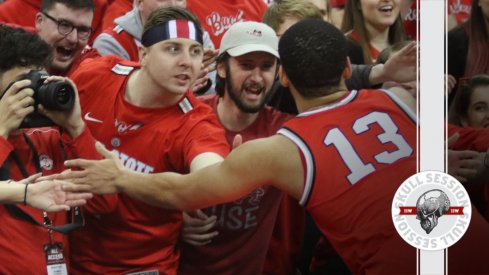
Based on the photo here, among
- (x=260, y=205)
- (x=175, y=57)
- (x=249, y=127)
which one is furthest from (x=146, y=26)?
(x=260, y=205)

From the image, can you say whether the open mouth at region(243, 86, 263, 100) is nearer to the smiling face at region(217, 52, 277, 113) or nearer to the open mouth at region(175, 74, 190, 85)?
the smiling face at region(217, 52, 277, 113)

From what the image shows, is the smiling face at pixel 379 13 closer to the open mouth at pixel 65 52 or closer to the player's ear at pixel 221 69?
the player's ear at pixel 221 69

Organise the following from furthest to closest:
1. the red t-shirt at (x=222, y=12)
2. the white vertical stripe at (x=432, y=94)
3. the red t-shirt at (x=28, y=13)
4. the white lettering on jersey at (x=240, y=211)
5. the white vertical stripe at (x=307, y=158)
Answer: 1. the red t-shirt at (x=28, y=13)
2. the red t-shirt at (x=222, y=12)
3. the white lettering on jersey at (x=240, y=211)
4. the white vertical stripe at (x=307, y=158)
5. the white vertical stripe at (x=432, y=94)

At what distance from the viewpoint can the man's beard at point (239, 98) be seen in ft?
7.94

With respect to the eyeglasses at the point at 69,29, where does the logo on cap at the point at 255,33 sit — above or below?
below

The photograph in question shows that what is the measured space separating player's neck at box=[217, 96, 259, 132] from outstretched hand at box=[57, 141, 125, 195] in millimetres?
304

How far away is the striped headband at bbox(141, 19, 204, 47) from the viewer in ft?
7.96

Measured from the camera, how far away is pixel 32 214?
2.40 m

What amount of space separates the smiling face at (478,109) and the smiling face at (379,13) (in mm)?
272

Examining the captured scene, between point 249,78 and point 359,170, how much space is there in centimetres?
39

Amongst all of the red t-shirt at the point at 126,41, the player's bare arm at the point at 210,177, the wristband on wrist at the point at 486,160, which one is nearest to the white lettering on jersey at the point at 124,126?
the player's bare arm at the point at 210,177

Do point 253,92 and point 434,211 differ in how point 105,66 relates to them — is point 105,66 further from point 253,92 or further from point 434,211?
point 434,211

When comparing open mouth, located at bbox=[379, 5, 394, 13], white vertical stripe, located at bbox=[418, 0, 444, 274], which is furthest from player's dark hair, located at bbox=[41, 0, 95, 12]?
white vertical stripe, located at bbox=[418, 0, 444, 274]

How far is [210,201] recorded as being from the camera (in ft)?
7.72
